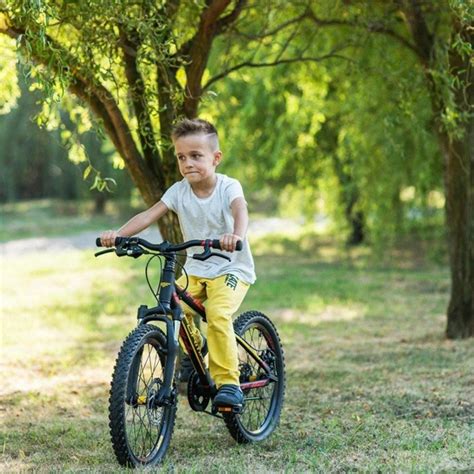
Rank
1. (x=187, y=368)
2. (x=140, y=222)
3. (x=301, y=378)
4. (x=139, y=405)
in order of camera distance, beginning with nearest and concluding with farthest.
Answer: (x=139, y=405)
(x=140, y=222)
(x=187, y=368)
(x=301, y=378)

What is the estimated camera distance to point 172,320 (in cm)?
454

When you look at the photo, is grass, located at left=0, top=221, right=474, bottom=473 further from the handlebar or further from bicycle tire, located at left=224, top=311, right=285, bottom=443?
the handlebar

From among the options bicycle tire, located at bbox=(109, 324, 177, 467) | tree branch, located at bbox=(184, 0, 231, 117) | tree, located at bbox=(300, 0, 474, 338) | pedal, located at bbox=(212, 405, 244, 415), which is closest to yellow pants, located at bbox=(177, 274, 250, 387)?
pedal, located at bbox=(212, 405, 244, 415)

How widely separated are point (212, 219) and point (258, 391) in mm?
1183

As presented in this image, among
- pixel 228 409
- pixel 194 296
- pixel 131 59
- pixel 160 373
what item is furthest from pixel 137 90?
pixel 228 409

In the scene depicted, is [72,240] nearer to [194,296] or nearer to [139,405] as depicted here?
[194,296]

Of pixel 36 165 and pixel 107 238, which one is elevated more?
pixel 36 165

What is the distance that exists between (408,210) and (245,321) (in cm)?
1123

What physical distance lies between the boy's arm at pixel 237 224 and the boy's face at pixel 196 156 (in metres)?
0.21

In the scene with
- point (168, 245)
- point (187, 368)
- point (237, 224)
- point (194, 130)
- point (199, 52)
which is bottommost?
point (187, 368)

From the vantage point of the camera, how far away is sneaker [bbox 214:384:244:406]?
15.5ft

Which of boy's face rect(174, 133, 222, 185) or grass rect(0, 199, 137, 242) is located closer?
boy's face rect(174, 133, 222, 185)

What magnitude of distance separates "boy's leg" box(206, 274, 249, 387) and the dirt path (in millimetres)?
15068

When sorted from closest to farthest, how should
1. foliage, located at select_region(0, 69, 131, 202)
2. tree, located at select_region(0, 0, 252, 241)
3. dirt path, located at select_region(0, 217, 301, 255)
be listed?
tree, located at select_region(0, 0, 252, 241) → dirt path, located at select_region(0, 217, 301, 255) → foliage, located at select_region(0, 69, 131, 202)
